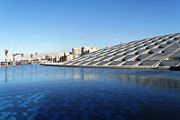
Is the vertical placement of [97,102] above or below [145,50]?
below

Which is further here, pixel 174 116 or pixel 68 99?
pixel 68 99

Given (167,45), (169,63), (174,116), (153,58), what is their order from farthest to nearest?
(167,45) → (153,58) → (169,63) → (174,116)

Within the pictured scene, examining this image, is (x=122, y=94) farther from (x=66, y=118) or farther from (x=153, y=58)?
(x=153, y=58)

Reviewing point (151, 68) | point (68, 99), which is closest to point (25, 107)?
point (68, 99)

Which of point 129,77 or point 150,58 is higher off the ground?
point 150,58

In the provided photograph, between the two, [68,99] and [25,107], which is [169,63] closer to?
[68,99]

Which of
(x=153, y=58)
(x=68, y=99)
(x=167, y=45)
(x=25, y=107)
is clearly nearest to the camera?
(x=25, y=107)

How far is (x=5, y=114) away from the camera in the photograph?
44.8ft

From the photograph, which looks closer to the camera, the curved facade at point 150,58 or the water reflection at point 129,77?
Result: the water reflection at point 129,77

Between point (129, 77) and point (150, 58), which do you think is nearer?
point (129, 77)

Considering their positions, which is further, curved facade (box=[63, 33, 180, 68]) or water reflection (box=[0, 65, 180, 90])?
curved facade (box=[63, 33, 180, 68])

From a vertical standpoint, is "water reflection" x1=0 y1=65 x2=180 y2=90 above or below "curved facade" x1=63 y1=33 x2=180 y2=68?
below

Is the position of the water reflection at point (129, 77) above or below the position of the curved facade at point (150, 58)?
below

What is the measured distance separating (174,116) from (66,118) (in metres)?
5.06
